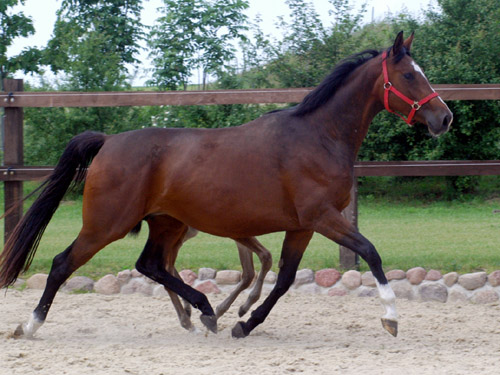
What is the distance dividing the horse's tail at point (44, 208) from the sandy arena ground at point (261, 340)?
0.51 metres

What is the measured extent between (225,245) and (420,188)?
483 cm

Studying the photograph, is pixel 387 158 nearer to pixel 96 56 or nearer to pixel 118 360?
pixel 96 56

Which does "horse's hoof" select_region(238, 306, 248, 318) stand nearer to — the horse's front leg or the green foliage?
the horse's front leg

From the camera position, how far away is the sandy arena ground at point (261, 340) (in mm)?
3875

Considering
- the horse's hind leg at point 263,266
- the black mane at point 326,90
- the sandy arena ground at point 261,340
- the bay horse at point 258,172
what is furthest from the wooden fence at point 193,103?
the bay horse at point 258,172

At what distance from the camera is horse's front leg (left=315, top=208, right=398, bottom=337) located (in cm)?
422

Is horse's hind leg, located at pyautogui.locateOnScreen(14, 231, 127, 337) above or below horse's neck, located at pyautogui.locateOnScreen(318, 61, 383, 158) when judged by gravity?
below

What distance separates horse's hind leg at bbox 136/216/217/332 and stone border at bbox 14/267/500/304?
3.59 ft

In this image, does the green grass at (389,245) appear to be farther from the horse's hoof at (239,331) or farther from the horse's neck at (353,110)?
the horse's neck at (353,110)

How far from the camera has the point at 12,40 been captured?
53.4 feet

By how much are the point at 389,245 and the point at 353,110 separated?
2.97 meters

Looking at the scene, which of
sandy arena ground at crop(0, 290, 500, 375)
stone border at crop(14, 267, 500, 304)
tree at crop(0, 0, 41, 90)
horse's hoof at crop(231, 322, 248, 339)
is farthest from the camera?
tree at crop(0, 0, 41, 90)

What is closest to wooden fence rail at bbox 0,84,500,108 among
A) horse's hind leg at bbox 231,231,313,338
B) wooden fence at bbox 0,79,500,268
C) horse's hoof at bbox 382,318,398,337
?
wooden fence at bbox 0,79,500,268

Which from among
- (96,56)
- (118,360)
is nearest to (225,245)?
(118,360)
